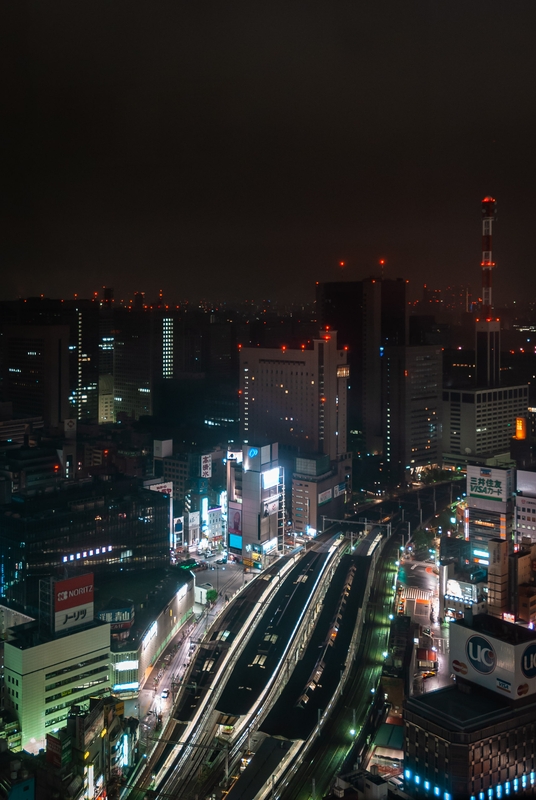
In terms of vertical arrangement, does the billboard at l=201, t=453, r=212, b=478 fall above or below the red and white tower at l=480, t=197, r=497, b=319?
below

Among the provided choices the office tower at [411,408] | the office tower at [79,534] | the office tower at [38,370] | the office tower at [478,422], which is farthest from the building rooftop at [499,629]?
the office tower at [38,370]

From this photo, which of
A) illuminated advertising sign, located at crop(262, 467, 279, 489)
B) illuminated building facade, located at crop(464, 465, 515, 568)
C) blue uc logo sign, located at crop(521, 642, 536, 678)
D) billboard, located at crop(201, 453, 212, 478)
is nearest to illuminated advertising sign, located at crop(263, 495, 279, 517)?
illuminated advertising sign, located at crop(262, 467, 279, 489)

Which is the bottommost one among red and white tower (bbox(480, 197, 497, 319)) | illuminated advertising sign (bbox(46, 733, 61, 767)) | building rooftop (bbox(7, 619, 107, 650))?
illuminated advertising sign (bbox(46, 733, 61, 767))

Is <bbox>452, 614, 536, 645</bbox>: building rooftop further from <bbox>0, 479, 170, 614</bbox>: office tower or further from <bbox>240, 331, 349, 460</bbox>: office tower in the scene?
<bbox>240, 331, 349, 460</bbox>: office tower

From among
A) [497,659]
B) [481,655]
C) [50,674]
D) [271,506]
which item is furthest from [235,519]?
[497,659]

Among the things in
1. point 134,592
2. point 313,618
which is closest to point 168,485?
point 134,592

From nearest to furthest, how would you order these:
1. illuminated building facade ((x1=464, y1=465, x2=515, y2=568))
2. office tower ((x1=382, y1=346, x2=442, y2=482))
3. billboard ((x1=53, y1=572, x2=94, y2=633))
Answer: billboard ((x1=53, y1=572, x2=94, y2=633)), illuminated building facade ((x1=464, y1=465, x2=515, y2=568)), office tower ((x1=382, y1=346, x2=442, y2=482))

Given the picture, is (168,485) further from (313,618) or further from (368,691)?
(368,691)
